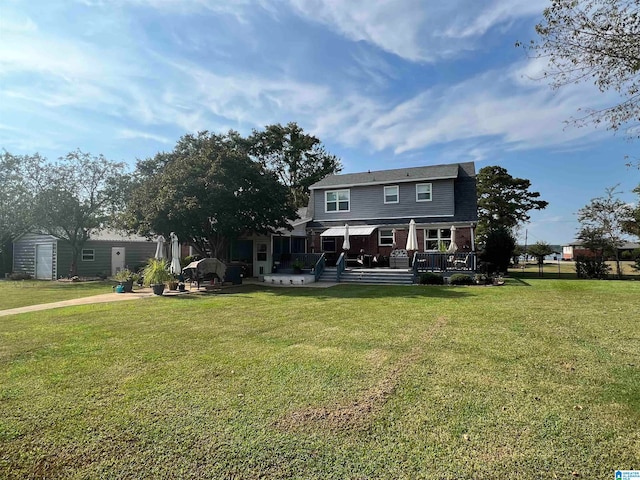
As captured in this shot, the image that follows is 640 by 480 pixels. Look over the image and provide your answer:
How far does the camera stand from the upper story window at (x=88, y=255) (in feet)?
93.7

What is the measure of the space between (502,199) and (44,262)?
1699 inches

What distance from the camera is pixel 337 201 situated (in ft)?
83.4

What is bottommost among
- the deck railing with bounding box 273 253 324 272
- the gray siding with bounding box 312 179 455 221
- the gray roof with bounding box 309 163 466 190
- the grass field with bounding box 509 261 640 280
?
the grass field with bounding box 509 261 640 280

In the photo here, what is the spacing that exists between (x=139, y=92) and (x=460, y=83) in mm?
13242

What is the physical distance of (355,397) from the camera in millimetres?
4367

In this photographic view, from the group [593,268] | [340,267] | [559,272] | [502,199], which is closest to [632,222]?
[559,272]

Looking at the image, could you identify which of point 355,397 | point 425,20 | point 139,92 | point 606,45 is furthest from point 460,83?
point 355,397

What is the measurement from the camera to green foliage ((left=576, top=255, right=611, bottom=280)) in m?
21.4

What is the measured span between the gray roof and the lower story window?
3321 mm

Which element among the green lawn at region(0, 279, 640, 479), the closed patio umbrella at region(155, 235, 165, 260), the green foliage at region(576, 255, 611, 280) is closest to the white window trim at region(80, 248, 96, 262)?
the closed patio umbrella at region(155, 235, 165, 260)

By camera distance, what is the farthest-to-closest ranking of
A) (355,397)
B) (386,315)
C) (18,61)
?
(18,61) < (386,315) < (355,397)

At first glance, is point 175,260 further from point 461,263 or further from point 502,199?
point 502,199

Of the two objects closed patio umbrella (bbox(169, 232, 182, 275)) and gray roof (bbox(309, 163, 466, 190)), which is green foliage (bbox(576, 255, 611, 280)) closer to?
gray roof (bbox(309, 163, 466, 190))

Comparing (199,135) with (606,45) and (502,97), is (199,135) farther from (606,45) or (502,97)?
(606,45)
